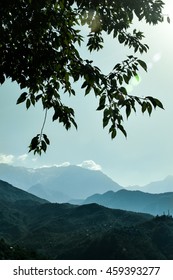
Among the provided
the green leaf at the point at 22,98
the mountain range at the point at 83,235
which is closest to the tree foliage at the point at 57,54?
the green leaf at the point at 22,98

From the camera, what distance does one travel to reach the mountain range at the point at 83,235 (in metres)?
66.4

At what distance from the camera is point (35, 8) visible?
23.7 ft

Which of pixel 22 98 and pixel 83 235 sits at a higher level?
pixel 22 98

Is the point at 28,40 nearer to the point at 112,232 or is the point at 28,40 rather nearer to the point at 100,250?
the point at 100,250

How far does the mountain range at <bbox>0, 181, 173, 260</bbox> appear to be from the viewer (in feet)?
218

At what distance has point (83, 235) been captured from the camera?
89.8 metres

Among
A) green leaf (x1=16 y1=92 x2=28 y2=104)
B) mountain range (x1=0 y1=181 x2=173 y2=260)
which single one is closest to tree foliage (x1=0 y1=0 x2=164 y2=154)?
green leaf (x1=16 y1=92 x2=28 y2=104)

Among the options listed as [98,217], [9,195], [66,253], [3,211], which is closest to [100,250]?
[66,253]

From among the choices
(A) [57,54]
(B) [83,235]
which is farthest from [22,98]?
(B) [83,235]

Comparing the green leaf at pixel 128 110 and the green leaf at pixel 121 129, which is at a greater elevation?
the green leaf at pixel 128 110

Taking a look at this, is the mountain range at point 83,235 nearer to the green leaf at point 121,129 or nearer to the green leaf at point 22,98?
the green leaf at point 22,98

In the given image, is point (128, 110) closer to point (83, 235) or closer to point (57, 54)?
point (57, 54)

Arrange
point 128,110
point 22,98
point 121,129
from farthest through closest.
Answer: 1. point 22,98
2. point 121,129
3. point 128,110

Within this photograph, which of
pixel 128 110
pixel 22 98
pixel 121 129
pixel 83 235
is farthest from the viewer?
pixel 83 235
